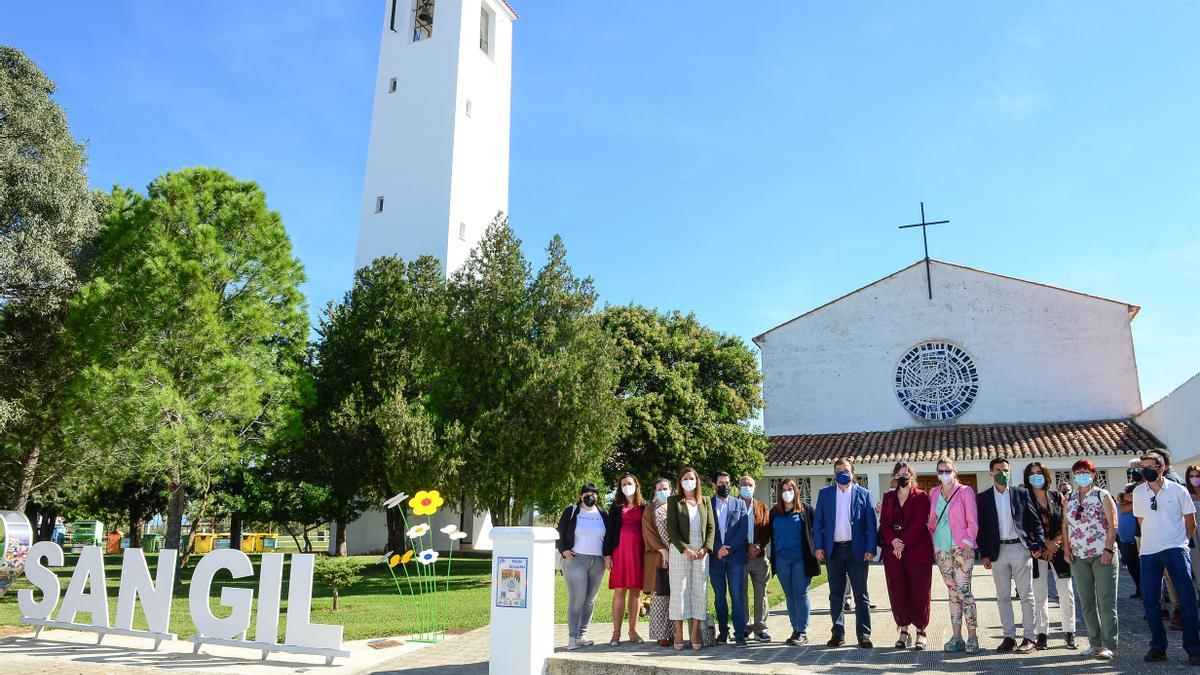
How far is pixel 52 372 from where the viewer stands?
2114 centimetres

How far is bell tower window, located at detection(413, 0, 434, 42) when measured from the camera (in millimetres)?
34594

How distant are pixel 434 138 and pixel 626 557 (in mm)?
26296

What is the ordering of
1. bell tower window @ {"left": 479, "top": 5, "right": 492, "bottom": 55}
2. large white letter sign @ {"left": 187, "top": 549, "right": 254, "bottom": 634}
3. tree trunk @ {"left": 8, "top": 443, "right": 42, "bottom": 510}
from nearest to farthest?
large white letter sign @ {"left": 187, "top": 549, "right": 254, "bottom": 634} → tree trunk @ {"left": 8, "top": 443, "right": 42, "bottom": 510} → bell tower window @ {"left": 479, "top": 5, "right": 492, "bottom": 55}

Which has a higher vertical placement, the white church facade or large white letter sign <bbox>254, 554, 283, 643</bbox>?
the white church facade

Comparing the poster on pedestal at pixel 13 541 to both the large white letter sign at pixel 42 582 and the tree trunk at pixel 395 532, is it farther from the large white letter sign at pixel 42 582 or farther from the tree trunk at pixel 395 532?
the tree trunk at pixel 395 532

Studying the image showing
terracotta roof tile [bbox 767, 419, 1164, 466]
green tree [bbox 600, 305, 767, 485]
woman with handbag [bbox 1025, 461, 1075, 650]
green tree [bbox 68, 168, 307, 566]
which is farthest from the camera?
green tree [bbox 600, 305, 767, 485]

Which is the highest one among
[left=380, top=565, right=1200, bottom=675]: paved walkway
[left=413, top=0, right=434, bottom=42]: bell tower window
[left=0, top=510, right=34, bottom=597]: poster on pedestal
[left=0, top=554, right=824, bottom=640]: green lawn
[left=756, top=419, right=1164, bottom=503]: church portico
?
[left=413, top=0, right=434, bottom=42]: bell tower window

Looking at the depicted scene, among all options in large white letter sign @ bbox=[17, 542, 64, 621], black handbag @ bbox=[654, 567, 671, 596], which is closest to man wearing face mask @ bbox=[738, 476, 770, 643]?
black handbag @ bbox=[654, 567, 671, 596]

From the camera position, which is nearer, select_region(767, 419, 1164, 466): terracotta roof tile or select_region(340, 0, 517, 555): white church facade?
select_region(767, 419, 1164, 466): terracotta roof tile

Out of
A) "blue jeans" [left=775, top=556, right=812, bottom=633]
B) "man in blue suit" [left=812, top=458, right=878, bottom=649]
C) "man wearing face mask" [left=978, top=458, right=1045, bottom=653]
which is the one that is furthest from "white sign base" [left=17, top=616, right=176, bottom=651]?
"man wearing face mask" [left=978, top=458, right=1045, bottom=653]

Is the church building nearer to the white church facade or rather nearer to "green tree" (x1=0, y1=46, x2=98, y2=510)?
the white church facade

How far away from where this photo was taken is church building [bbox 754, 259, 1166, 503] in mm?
25156

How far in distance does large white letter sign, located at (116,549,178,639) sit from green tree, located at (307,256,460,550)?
8574 millimetres

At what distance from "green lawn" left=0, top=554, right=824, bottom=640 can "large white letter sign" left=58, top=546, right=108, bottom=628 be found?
119cm
